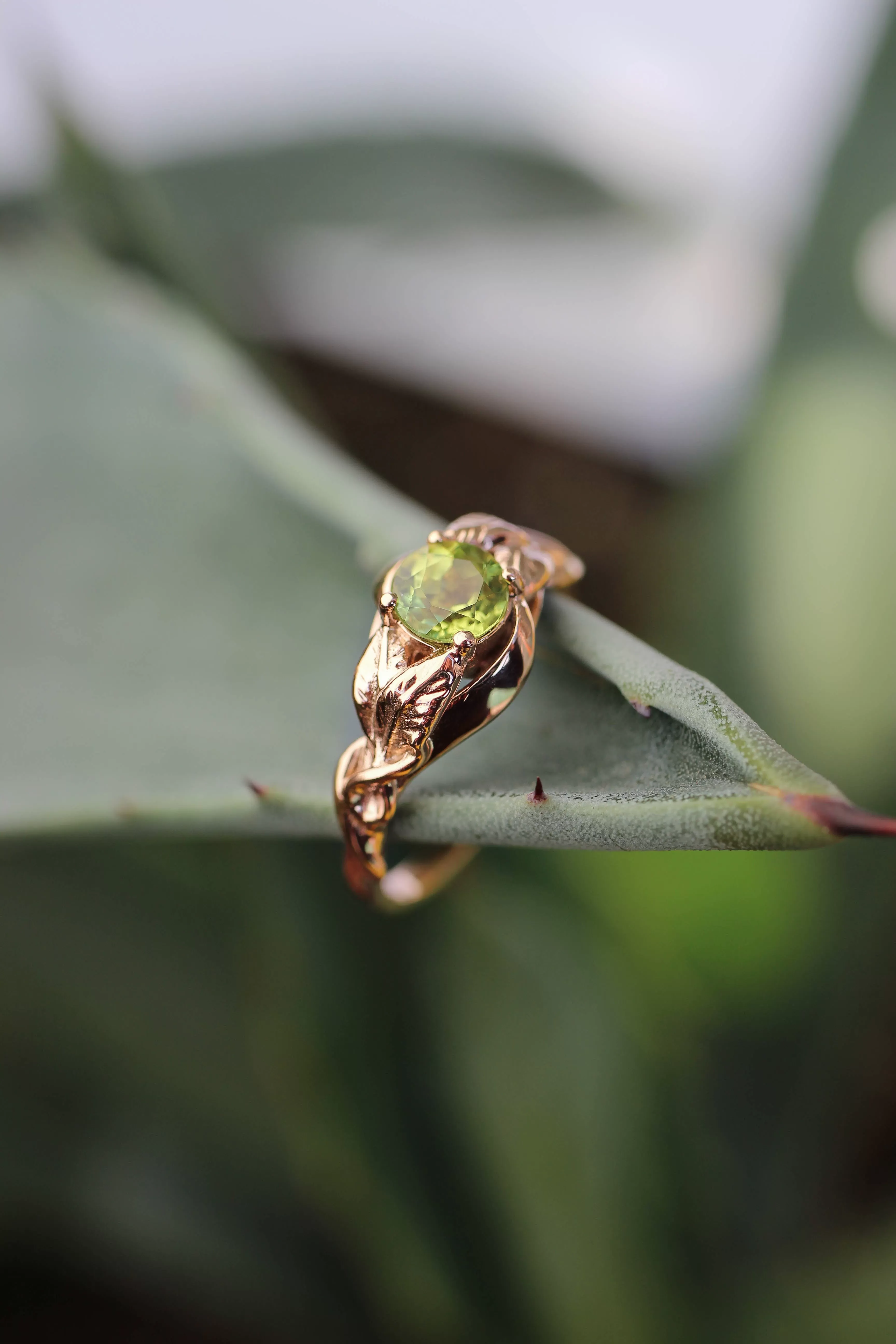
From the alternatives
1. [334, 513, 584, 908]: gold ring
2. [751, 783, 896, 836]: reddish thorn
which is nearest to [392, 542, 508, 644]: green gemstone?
[334, 513, 584, 908]: gold ring

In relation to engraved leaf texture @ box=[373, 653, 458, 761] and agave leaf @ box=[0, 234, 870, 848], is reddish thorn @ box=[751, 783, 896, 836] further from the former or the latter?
engraved leaf texture @ box=[373, 653, 458, 761]

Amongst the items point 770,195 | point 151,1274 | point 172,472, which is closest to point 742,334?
point 770,195

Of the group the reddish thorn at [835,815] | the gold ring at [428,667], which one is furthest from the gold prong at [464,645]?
the reddish thorn at [835,815]

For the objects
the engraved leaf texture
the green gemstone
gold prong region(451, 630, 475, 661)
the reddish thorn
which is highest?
the green gemstone

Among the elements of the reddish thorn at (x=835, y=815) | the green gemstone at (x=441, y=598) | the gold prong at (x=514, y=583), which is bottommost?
the reddish thorn at (x=835, y=815)

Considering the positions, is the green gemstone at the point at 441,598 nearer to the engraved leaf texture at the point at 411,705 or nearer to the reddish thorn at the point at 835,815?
the engraved leaf texture at the point at 411,705

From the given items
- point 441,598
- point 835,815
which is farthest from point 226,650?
point 835,815
